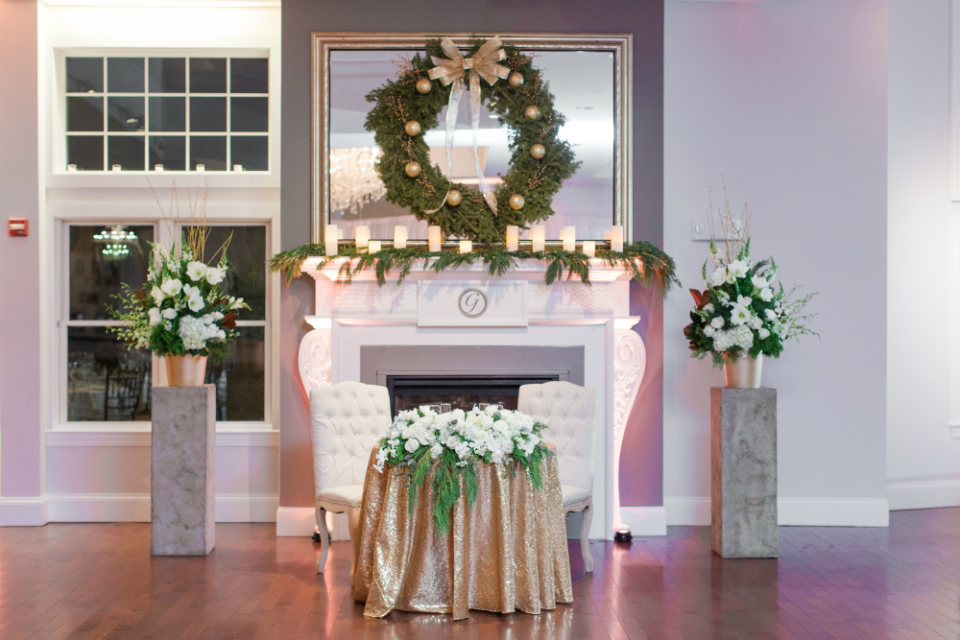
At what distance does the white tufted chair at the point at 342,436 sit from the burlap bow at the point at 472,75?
139 cm

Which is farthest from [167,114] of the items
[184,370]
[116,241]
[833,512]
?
[833,512]

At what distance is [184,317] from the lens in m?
4.52

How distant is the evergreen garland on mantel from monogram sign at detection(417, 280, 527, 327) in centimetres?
15

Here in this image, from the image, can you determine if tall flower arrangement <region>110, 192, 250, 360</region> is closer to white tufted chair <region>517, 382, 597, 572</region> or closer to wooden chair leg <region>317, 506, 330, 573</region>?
wooden chair leg <region>317, 506, 330, 573</region>

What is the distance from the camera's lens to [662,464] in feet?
16.9

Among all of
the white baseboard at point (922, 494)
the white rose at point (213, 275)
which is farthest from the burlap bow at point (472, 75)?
the white baseboard at point (922, 494)

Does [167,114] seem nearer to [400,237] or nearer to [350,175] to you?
[350,175]

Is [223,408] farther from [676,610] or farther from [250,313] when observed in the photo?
[676,610]

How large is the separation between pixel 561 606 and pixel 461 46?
11.9 feet

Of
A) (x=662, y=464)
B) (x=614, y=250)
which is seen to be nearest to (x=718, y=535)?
(x=662, y=464)

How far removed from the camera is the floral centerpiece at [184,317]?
4520 millimetres

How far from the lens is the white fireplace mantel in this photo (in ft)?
16.5

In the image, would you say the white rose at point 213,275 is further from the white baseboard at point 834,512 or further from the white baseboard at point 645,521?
the white baseboard at point 834,512

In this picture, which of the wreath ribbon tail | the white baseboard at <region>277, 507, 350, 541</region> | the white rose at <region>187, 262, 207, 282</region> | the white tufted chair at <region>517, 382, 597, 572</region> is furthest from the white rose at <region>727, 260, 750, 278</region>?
the white rose at <region>187, 262, 207, 282</region>
